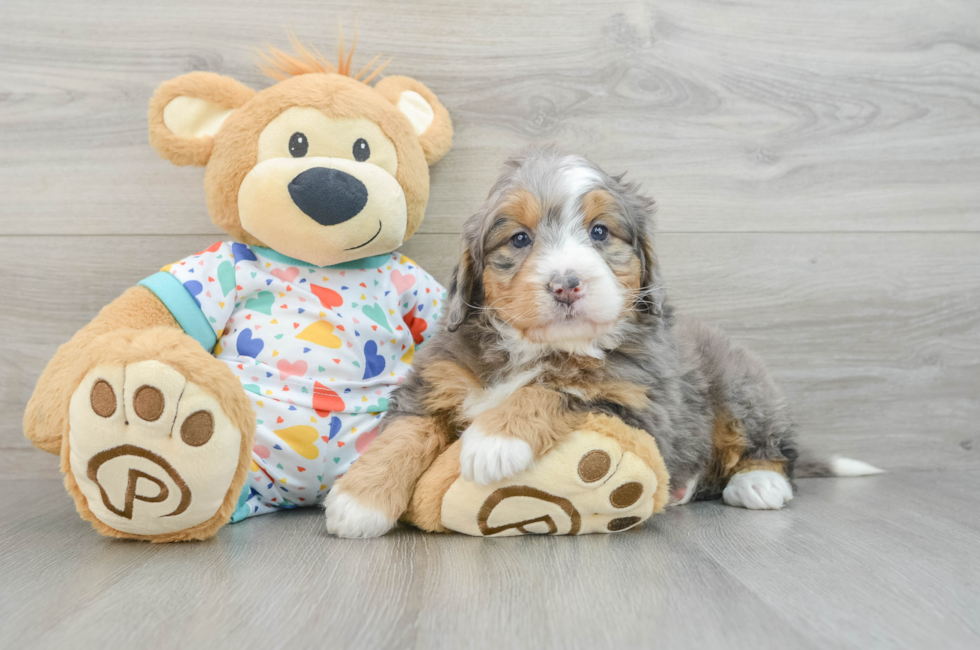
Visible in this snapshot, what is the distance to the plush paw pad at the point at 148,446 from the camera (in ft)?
4.75

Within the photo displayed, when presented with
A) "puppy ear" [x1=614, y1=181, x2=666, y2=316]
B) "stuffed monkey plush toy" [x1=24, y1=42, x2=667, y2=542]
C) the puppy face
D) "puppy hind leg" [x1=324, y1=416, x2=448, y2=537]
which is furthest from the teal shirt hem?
"puppy ear" [x1=614, y1=181, x2=666, y2=316]

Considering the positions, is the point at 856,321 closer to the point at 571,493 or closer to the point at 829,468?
the point at 829,468

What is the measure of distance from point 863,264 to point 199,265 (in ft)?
7.76

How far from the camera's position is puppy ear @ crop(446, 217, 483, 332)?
182 centimetres

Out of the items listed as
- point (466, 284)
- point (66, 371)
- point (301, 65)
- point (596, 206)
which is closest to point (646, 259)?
point (596, 206)

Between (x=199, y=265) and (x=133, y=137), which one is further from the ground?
(x=133, y=137)

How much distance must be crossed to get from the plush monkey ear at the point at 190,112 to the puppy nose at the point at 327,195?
15.0 inches

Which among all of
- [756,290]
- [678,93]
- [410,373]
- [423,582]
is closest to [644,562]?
[423,582]

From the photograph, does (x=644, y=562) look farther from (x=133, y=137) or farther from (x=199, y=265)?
(x=133, y=137)

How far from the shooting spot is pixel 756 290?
2.69 metres

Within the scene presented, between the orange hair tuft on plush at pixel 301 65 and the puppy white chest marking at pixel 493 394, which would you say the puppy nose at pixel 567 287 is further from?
the orange hair tuft on plush at pixel 301 65

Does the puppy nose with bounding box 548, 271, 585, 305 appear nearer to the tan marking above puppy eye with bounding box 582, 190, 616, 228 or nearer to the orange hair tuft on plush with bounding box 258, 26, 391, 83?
the tan marking above puppy eye with bounding box 582, 190, 616, 228

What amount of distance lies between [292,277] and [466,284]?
576 mm

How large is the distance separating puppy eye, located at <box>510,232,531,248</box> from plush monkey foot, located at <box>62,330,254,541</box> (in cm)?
75
